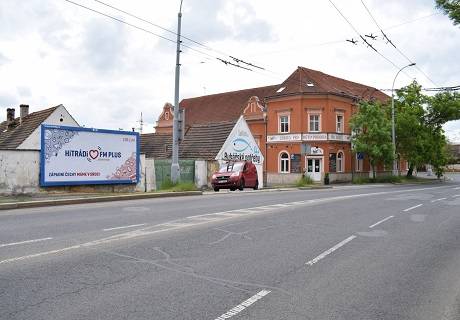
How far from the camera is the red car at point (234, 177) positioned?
26812mm

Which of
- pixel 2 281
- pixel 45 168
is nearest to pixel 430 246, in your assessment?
pixel 2 281

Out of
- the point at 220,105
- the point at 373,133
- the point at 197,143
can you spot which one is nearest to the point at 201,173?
the point at 197,143

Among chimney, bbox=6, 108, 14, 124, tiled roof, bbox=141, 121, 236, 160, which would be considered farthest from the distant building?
tiled roof, bbox=141, 121, 236, 160

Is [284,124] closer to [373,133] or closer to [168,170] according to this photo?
[373,133]

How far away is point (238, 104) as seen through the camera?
59312mm

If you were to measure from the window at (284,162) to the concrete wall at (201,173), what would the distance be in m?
20.8

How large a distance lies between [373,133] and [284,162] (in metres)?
9.77

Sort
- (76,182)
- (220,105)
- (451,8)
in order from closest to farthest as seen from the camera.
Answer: (451,8) < (76,182) < (220,105)

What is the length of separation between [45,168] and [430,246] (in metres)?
15.3

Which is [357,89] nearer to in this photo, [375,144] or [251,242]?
[375,144]

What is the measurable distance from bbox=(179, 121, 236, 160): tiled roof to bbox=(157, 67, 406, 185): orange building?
12.1 m

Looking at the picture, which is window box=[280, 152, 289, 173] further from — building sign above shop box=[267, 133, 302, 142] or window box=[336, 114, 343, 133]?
window box=[336, 114, 343, 133]

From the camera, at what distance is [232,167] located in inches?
1103

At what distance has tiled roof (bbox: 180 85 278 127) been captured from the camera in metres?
57.8
